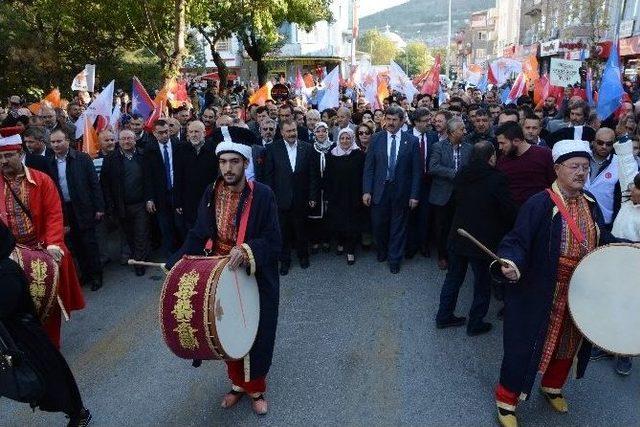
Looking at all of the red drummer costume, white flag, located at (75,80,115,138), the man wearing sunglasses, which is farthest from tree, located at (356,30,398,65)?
the red drummer costume

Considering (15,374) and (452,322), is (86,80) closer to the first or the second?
(452,322)

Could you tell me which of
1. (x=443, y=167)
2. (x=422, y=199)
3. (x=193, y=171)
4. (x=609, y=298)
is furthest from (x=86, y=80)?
(x=609, y=298)

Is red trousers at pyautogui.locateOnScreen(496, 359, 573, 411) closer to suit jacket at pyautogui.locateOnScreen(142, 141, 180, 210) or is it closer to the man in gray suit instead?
the man in gray suit

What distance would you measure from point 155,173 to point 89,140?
1975mm

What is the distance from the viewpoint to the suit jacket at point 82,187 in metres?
6.32

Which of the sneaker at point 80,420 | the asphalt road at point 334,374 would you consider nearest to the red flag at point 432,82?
the asphalt road at point 334,374

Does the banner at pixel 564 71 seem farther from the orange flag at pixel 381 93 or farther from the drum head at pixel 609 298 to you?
the drum head at pixel 609 298

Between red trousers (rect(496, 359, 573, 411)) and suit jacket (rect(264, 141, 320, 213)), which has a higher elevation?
suit jacket (rect(264, 141, 320, 213))

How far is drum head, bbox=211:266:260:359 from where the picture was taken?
3348 millimetres

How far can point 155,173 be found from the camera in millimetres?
6871

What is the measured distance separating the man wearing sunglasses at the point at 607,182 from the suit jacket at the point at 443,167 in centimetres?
142

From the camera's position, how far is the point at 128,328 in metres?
5.44

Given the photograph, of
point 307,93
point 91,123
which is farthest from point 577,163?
point 307,93

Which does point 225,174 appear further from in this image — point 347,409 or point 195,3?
point 195,3
